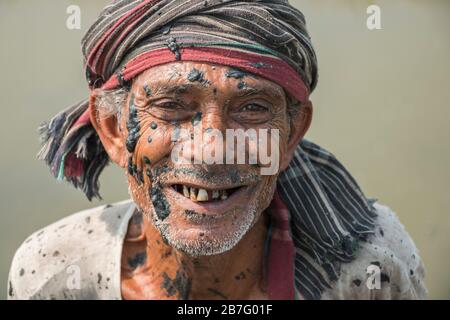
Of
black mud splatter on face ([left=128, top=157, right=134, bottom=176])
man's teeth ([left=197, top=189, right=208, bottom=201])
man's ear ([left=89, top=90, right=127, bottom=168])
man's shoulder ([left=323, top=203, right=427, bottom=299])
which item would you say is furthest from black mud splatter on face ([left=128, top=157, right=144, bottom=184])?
man's shoulder ([left=323, top=203, right=427, bottom=299])

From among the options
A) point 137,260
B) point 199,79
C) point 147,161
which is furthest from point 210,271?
point 199,79

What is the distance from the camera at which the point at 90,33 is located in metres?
2.63

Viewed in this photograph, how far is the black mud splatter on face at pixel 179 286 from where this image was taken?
282cm

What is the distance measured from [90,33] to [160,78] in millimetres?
395

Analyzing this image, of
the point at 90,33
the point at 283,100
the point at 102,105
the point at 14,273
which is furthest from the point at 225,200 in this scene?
the point at 14,273

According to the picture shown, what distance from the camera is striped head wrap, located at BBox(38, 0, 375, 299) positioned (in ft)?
7.94

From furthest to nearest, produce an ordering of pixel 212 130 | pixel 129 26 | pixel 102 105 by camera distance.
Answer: pixel 102 105, pixel 129 26, pixel 212 130

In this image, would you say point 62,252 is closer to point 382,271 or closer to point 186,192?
point 186,192

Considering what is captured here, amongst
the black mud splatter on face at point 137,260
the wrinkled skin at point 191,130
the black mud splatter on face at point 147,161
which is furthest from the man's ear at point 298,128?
the black mud splatter on face at point 137,260

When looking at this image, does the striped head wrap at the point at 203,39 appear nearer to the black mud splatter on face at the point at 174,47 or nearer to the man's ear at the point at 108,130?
the black mud splatter on face at the point at 174,47

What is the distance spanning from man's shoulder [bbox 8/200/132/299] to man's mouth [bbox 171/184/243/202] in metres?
0.63

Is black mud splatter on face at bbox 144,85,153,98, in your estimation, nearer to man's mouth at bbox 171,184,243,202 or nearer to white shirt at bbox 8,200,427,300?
man's mouth at bbox 171,184,243,202

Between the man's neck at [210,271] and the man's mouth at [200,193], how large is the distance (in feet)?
1.32
